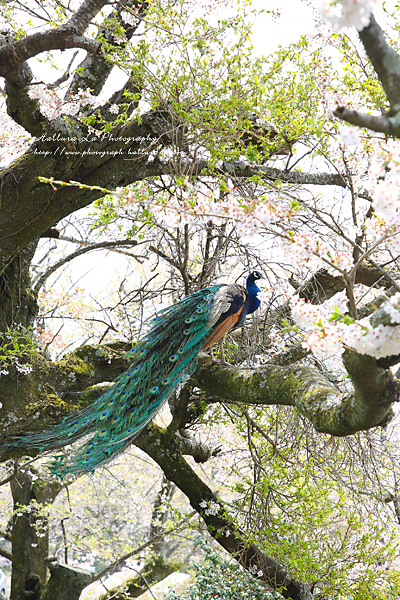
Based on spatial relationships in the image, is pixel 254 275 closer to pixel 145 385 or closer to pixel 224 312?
pixel 224 312

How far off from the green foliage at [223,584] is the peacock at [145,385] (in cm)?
181

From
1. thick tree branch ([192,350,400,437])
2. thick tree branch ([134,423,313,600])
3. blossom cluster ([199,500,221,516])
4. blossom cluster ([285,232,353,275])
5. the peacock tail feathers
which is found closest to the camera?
thick tree branch ([192,350,400,437])

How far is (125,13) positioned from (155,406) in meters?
3.12

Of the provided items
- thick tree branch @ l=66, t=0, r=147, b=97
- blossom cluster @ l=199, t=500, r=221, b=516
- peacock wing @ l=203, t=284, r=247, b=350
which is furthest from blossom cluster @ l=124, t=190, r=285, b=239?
blossom cluster @ l=199, t=500, r=221, b=516

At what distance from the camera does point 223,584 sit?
14.1 feet

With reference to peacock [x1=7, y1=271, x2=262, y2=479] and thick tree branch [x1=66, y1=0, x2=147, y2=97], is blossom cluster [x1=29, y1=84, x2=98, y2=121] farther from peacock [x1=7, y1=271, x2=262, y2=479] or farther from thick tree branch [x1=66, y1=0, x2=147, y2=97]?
peacock [x1=7, y1=271, x2=262, y2=479]

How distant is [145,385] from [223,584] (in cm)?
222

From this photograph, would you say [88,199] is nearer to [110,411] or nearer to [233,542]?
[110,411]

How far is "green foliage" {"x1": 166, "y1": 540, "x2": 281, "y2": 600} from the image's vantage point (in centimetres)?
407

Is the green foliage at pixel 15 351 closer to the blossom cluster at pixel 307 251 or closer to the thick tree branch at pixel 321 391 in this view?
the thick tree branch at pixel 321 391

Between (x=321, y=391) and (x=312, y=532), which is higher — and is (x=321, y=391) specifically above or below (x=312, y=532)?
above

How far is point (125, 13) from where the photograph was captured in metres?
3.71

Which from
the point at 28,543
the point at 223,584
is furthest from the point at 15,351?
the point at 28,543

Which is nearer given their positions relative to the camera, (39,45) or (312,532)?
(39,45)
